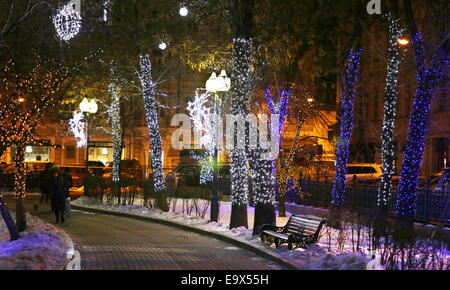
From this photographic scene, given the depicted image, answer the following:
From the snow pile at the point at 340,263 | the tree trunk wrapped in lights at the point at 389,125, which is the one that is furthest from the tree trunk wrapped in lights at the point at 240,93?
the snow pile at the point at 340,263

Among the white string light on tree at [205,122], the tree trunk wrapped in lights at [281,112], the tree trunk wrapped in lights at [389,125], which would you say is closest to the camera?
the tree trunk wrapped in lights at [389,125]

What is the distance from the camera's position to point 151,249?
13.4 m

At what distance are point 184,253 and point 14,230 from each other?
4.02 metres

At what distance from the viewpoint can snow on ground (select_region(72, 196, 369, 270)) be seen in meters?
10.2

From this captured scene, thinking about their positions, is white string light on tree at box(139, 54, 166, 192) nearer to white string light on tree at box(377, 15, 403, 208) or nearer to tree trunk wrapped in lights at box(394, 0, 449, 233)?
white string light on tree at box(377, 15, 403, 208)

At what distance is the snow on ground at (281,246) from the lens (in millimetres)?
10219

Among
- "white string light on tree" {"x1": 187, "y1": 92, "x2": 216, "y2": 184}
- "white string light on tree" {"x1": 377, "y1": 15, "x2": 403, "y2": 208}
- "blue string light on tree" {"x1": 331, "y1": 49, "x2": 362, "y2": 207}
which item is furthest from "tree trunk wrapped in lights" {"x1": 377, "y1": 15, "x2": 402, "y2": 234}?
"white string light on tree" {"x1": 187, "y1": 92, "x2": 216, "y2": 184}

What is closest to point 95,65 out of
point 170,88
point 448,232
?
point 448,232

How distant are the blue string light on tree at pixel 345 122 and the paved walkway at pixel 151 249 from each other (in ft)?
15.7

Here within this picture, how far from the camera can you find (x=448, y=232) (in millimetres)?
14234

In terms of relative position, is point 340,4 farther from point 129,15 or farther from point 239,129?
point 129,15

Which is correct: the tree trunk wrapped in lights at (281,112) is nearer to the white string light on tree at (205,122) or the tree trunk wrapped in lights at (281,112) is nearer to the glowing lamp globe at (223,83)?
the glowing lamp globe at (223,83)

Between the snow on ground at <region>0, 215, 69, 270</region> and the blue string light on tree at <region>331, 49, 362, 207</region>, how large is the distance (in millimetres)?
8871

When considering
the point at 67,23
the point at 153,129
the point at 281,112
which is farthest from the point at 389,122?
the point at 153,129
